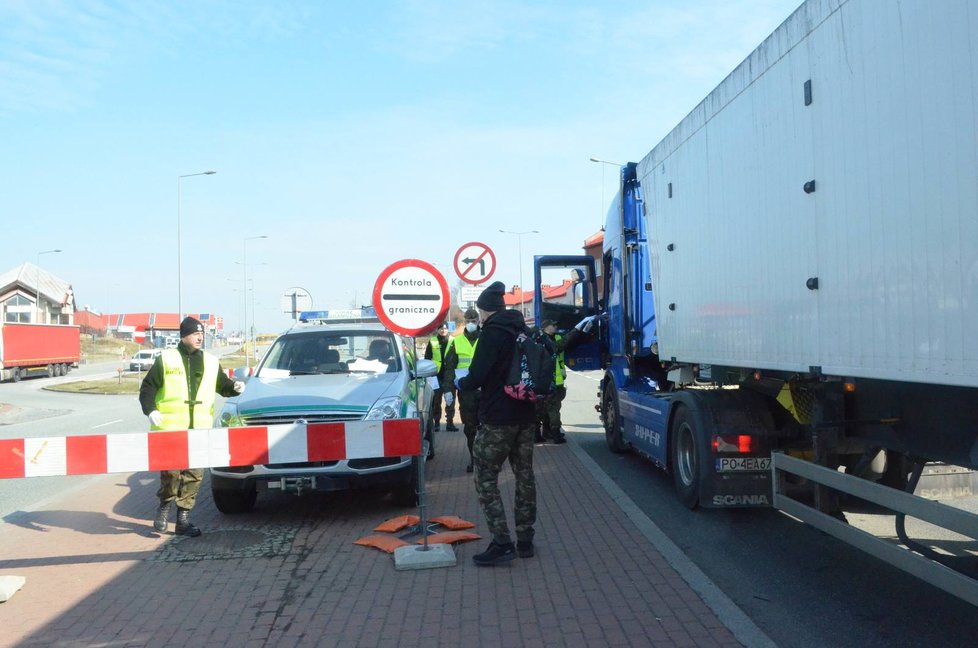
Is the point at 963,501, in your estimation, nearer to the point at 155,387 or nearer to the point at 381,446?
the point at 381,446

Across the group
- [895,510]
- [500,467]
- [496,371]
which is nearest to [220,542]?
[500,467]

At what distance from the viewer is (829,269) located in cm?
475

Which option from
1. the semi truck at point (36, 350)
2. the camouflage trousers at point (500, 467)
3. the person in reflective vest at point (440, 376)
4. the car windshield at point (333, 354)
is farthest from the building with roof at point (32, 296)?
the camouflage trousers at point (500, 467)

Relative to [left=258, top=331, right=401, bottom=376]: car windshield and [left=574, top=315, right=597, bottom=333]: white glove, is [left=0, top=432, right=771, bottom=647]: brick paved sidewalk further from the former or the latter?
[left=574, top=315, right=597, bottom=333]: white glove

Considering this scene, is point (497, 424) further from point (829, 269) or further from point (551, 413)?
point (551, 413)

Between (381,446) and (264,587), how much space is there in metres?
1.27

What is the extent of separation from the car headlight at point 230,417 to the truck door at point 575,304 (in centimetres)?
546

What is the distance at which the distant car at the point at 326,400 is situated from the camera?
711cm

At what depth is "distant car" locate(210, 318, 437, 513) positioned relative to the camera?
7.11 m

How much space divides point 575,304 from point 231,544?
695 centimetres

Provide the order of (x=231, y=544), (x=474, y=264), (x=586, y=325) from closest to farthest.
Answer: (x=231, y=544) → (x=474, y=264) → (x=586, y=325)

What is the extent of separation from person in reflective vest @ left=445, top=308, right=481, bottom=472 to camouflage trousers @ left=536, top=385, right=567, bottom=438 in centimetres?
159

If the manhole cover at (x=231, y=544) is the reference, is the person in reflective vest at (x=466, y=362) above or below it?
above

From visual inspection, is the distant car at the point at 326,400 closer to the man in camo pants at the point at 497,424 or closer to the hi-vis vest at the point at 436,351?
the man in camo pants at the point at 497,424
